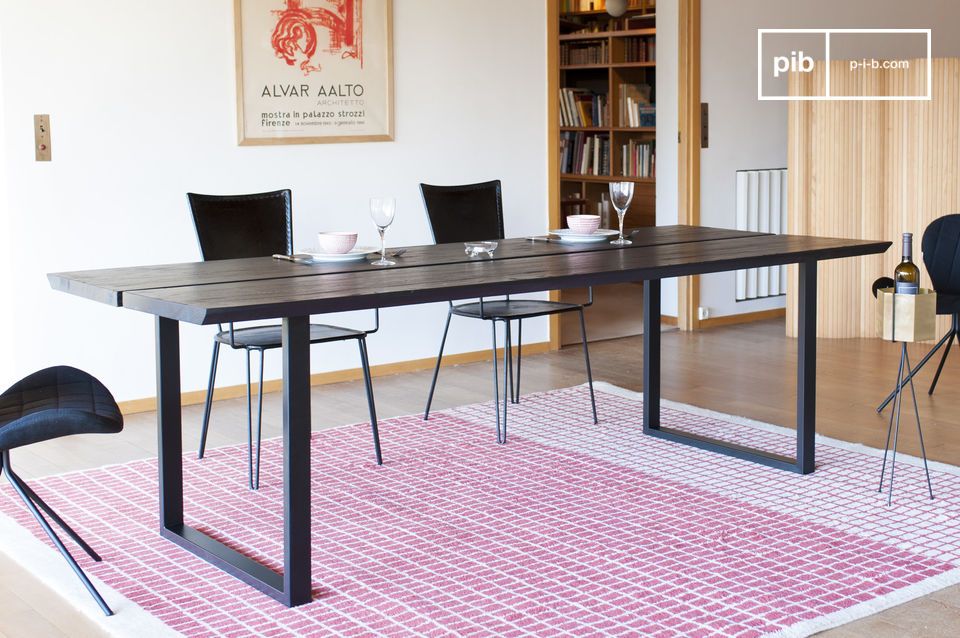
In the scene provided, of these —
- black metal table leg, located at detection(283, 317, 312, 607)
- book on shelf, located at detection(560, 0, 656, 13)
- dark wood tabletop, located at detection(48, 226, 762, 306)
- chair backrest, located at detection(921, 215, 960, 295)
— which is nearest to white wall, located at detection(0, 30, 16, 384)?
dark wood tabletop, located at detection(48, 226, 762, 306)

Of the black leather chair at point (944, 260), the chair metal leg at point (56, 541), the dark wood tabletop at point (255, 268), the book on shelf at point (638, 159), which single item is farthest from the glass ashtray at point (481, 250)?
the book on shelf at point (638, 159)

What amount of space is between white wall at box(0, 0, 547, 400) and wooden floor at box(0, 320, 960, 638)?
0.36m

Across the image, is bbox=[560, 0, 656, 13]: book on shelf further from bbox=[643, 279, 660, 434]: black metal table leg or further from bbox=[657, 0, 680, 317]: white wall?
bbox=[643, 279, 660, 434]: black metal table leg

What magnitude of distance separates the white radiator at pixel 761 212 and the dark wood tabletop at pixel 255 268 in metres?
2.79

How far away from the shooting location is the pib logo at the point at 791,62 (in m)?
6.94

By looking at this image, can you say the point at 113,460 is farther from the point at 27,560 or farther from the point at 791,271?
the point at 791,271

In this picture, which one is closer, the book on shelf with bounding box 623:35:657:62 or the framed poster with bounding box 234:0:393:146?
the framed poster with bounding box 234:0:393:146

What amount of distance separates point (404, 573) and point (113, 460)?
1.59 m

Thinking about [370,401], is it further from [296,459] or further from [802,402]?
[802,402]

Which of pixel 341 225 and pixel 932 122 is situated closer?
pixel 341 225

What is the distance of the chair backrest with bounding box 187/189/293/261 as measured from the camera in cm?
420

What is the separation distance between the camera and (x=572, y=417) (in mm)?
4672

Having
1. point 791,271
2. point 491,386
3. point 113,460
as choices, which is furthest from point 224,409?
point 791,271

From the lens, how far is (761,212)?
23.1 feet
